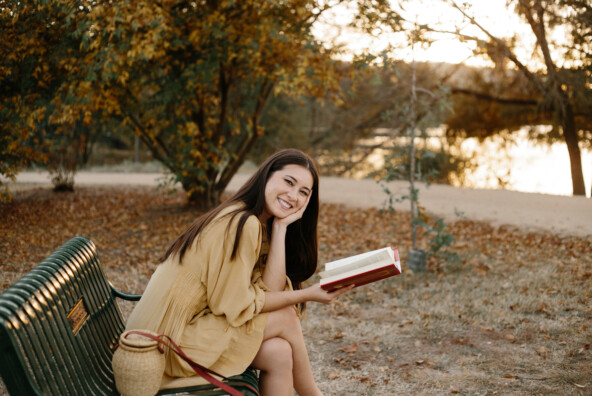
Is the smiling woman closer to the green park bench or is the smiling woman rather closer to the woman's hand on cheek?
the woman's hand on cheek

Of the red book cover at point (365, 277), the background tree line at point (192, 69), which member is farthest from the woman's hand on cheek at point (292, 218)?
the background tree line at point (192, 69)

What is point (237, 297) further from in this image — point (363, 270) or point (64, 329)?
point (64, 329)

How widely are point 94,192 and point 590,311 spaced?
11629 mm

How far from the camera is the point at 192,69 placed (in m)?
9.27

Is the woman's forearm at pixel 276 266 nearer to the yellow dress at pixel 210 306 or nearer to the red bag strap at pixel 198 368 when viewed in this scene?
the yellow dress at pixel 210 306

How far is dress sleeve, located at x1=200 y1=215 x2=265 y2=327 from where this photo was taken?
2639 millimetres

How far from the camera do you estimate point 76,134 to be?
48.3ft

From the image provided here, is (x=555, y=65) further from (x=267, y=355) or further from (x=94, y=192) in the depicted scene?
(x=267, y=355)

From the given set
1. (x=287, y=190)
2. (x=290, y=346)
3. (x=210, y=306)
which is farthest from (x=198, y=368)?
(x=287, y=190)

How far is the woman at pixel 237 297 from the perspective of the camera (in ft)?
8.64

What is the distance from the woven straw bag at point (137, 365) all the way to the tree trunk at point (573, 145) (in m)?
14.4

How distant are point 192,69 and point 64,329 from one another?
7.44 metres

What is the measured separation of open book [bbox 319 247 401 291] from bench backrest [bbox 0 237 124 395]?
3.66 ft

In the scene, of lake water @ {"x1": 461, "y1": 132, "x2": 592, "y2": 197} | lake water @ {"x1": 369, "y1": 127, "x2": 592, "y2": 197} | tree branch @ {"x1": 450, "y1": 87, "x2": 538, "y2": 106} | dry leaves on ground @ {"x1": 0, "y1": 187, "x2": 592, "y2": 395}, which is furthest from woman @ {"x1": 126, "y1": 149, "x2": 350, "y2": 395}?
lake water @ {"x1": 461, "y1": 132, "x2": 592, "y2": 197}
